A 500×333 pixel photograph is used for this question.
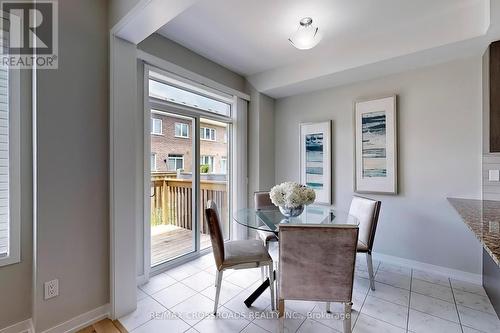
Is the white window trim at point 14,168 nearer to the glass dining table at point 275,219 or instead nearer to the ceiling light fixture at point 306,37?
the glass dining table at point 275,219

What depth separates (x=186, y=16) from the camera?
85.8 inches

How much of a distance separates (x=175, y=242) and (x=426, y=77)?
3.65 metres

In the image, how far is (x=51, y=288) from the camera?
161 cm

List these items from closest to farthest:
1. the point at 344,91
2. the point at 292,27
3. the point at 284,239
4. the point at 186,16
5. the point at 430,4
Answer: the point at 284,239
the point at 430,4
the point at 186,16
the point at 292,27
the point at 344,91

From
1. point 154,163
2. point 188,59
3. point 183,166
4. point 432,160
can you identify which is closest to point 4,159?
point 154,163

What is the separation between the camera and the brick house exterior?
2.62 meters

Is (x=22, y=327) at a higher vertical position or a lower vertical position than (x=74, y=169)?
lower

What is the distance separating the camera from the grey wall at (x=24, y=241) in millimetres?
1604

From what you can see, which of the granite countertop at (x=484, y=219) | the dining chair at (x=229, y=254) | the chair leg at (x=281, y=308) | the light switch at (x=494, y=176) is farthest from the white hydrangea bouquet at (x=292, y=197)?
the light switch at (x=494, y=176)

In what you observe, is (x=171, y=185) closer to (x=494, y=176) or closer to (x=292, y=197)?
(x=292, y=197)

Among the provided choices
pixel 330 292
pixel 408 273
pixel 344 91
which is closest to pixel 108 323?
pixel 330 292

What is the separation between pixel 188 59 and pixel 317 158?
221 cm

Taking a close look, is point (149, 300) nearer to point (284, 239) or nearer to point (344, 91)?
point (284, 239)

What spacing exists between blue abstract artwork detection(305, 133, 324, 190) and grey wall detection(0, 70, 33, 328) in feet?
10.2
